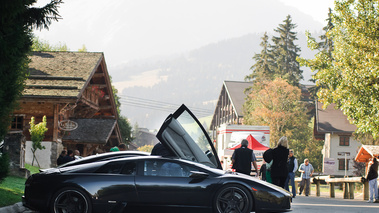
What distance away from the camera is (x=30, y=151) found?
1127 inches

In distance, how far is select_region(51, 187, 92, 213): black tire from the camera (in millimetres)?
10172

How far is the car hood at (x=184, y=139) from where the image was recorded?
11.5 m

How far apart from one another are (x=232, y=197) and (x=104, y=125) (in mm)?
21624

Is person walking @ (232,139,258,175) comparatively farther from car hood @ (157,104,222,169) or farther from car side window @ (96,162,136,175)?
car side window @ (96,162,136,175)

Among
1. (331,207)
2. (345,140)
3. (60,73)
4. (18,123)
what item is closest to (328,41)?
(345,140)

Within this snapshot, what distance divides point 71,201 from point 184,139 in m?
2.84

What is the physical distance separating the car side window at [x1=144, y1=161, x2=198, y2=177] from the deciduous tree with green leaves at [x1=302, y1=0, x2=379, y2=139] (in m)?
18.3

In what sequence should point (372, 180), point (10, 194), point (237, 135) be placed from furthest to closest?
1. point (237, 135)
2. point (372, 180)
3. point (10, 194)

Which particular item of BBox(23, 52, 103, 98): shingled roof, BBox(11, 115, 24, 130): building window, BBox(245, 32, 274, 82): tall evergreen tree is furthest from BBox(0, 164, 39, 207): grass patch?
BBox(245, 32, 274, 82): tall evergreen tree

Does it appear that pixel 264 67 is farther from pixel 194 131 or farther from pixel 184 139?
pixel 184 139

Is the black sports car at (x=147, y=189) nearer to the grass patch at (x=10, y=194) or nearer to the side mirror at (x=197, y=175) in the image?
the side mirror at (x=197, y=175)

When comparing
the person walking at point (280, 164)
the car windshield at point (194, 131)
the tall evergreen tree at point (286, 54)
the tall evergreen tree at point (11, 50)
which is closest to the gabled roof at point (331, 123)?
the tall evergreen tree at point (286, 54)

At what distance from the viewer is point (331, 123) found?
68562mm

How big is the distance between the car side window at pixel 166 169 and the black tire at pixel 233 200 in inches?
27.3
